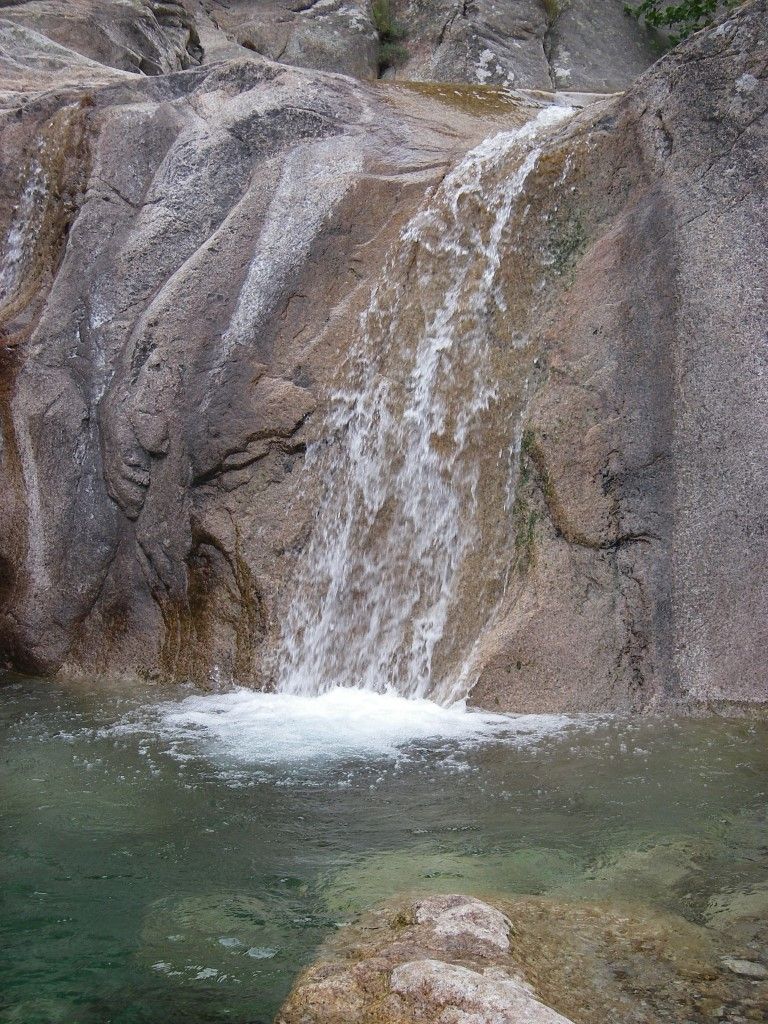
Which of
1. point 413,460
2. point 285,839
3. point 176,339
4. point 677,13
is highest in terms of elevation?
point 677,13

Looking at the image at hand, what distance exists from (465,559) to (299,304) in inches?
90.2

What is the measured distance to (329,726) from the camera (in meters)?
5.50

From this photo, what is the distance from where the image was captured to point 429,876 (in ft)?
11.4

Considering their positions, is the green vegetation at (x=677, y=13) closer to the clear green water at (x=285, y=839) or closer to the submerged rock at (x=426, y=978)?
the clear green water at (x=285, y=839)

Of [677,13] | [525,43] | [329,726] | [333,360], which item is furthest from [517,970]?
[677,13]

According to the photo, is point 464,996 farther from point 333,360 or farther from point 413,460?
point 333,360

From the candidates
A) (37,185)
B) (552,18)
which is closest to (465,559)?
(37,185)

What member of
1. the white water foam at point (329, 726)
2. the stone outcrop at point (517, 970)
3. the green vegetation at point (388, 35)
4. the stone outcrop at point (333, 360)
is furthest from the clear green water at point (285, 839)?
the green vegetation at point (388, 35)

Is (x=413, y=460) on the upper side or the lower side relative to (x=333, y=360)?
lower

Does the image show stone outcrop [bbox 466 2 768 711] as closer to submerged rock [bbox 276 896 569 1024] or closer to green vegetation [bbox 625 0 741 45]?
submerged rock [bbox 276 896 569 1024]

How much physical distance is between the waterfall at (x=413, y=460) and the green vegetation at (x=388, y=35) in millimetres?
10260

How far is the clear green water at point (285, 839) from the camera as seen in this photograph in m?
2.96

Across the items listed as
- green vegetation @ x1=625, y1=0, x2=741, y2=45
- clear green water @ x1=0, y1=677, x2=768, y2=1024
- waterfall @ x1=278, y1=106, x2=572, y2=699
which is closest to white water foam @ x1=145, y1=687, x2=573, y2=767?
clear green water @ x1=0, y1=677, x2=768, y2=1024

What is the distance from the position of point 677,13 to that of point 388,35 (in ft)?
14.7
